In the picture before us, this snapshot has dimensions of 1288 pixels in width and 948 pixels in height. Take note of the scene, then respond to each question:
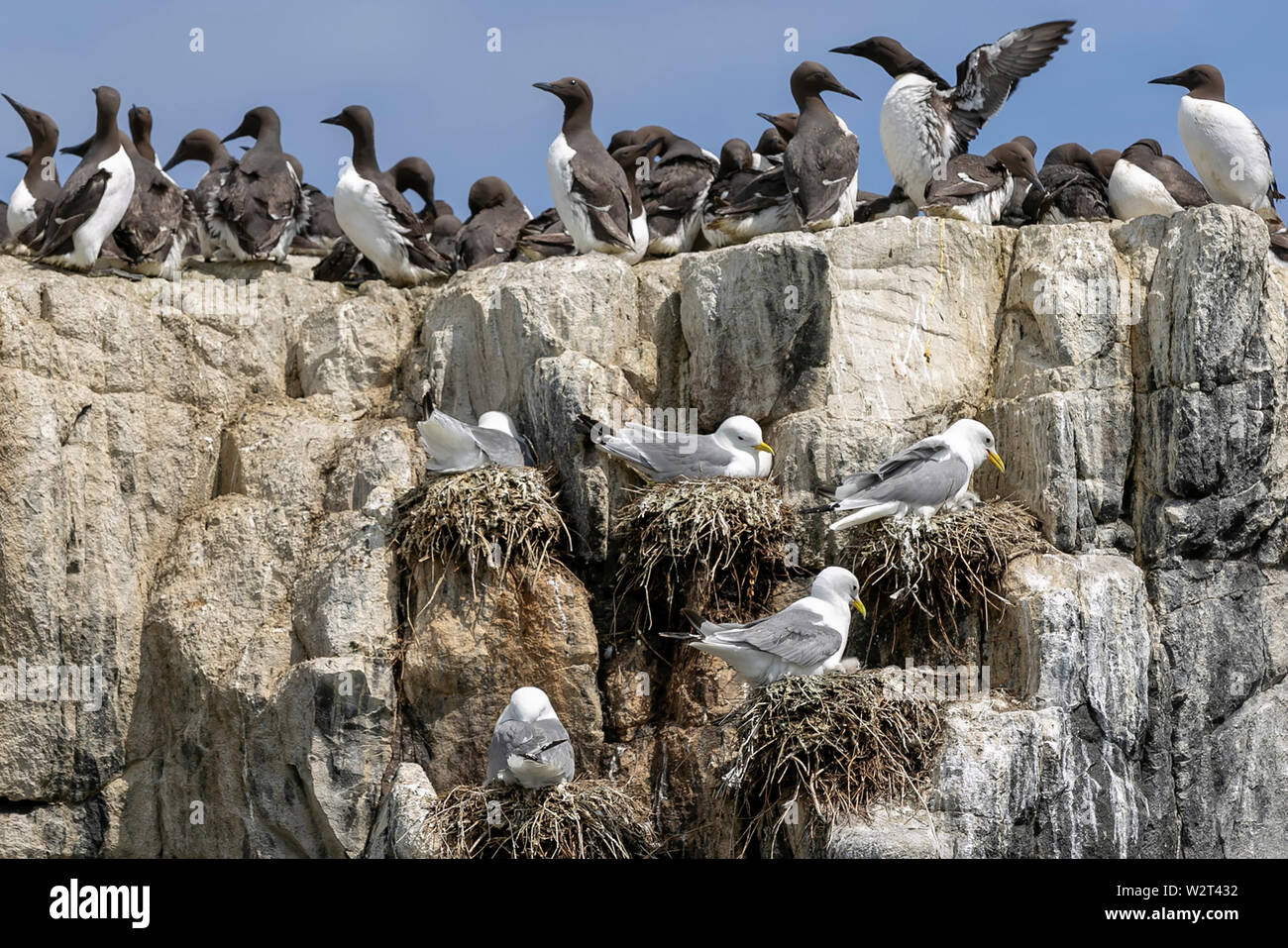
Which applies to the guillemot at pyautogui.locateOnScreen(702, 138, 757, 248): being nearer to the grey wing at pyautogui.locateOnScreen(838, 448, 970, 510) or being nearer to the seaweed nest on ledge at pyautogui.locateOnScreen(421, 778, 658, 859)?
the grey wing at pyautogui.locateOnScreen(838, 448, 970, 510)

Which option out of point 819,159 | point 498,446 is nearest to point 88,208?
point 498,446

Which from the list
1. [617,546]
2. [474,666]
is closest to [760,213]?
[617,546]

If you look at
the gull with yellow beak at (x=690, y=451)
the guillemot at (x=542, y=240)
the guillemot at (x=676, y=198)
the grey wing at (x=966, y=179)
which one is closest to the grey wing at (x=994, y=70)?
the grey wing at (x=966, y=179)

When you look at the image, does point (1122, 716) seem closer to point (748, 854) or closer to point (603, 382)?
point (748, 854)

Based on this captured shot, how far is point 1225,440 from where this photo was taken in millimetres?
12836

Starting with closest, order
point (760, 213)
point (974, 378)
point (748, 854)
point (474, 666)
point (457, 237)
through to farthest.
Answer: point (748, 854) < point (474, 666) < point (974, 378) < point (760, 213) < point (457, 237)

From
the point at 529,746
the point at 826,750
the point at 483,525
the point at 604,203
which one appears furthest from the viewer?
the point at 604,203

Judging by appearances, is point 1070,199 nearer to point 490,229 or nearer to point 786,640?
point 490,229

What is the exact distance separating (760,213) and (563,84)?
1966 millimetres

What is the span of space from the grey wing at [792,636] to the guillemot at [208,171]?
644 centimetres

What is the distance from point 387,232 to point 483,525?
3.93m

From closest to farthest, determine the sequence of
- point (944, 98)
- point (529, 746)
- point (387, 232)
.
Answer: point (529, 746), point (944, 98), point (387, 232)

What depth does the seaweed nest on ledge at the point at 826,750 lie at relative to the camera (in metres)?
11.3

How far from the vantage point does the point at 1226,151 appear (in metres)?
14.9
